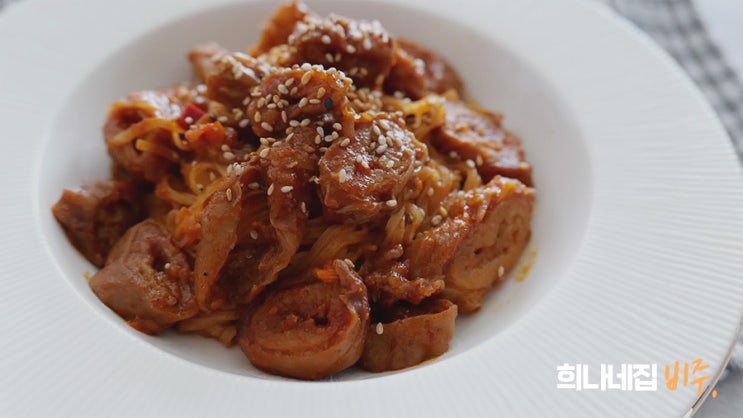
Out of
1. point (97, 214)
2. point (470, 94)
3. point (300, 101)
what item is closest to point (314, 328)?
point (300, 101)

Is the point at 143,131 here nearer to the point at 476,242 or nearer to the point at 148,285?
the point at 148,285

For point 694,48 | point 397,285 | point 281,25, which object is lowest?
point 397,285

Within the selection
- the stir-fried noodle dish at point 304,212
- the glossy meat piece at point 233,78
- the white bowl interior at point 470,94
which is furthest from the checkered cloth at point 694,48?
the glossy meat piece at point 233,78

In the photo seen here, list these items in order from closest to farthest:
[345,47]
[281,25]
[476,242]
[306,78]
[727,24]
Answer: [306,78], [476,242], [345,47], [281,25], [727,24]

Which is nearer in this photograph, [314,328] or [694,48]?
[314,328]

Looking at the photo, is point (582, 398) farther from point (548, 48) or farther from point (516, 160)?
point (548, 48)

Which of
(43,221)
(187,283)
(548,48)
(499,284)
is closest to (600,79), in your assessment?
(548,48)

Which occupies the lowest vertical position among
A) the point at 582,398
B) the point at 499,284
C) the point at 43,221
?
the point at 43,221
